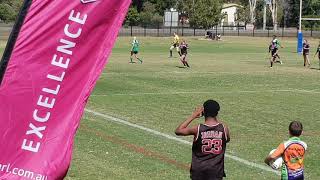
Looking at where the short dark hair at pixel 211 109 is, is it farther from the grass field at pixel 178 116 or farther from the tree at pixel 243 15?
the tree at pixel 243 15

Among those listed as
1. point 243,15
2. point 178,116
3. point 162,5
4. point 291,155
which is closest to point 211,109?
point 291,155

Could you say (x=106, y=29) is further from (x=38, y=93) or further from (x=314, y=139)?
(x=314, y=139)

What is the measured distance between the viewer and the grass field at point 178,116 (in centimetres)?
1051

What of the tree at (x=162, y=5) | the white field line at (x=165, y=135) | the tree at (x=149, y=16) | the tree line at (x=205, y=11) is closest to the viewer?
the white field line at (x=165, y=135)

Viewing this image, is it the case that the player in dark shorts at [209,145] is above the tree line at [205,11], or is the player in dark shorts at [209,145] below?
below

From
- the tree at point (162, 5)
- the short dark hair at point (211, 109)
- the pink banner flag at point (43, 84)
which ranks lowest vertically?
the short dark hair at point (211, 109)

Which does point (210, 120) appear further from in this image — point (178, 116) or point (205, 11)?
point (205, 11)

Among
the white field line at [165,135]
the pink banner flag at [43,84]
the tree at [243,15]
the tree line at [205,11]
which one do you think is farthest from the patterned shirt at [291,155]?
the tree at [243,15]

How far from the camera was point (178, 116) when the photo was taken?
16.3m

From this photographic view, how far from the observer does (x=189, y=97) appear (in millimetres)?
20672

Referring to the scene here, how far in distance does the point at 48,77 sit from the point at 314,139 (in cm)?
1105

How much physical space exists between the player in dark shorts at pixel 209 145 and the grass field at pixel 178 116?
3.32 metres

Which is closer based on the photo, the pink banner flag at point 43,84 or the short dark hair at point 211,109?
the pink banner flag at point 43,84

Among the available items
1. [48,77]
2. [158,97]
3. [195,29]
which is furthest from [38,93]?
[195,29]
